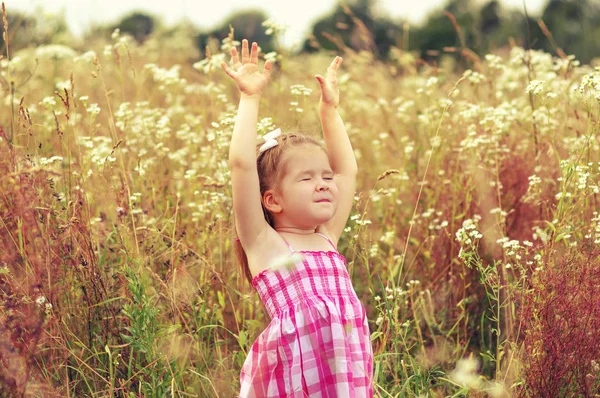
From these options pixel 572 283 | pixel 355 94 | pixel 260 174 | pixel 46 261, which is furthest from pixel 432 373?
pixel 355 94

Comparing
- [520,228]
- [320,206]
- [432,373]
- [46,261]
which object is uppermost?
[320,206]

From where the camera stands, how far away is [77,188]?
3088mm

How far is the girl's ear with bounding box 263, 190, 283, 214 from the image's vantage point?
2.57 m

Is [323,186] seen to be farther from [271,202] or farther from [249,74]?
[249,74]

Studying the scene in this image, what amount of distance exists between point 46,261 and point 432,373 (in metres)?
1.55

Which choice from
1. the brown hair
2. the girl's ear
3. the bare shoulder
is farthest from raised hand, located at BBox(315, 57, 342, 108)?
the bare shoulder

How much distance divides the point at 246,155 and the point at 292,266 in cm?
38

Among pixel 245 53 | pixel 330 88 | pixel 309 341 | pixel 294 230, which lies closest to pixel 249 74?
pixel 245 53

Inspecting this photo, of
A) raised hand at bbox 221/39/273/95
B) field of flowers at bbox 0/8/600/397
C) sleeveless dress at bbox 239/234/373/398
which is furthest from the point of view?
field of flowers at bbox 0/8/600/397

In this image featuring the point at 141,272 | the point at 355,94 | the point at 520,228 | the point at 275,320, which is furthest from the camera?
the point at 355,94

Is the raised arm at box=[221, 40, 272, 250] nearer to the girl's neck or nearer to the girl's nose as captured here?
the girl's neck

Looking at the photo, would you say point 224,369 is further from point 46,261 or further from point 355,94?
point 355,94

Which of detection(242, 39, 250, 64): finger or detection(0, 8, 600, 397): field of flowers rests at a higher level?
detection(242, 39, 250, 64): finger

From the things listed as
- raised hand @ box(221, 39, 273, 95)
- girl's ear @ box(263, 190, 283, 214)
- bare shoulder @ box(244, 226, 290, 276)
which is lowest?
bare shoulder @ box(244, 226, 290, 276)
